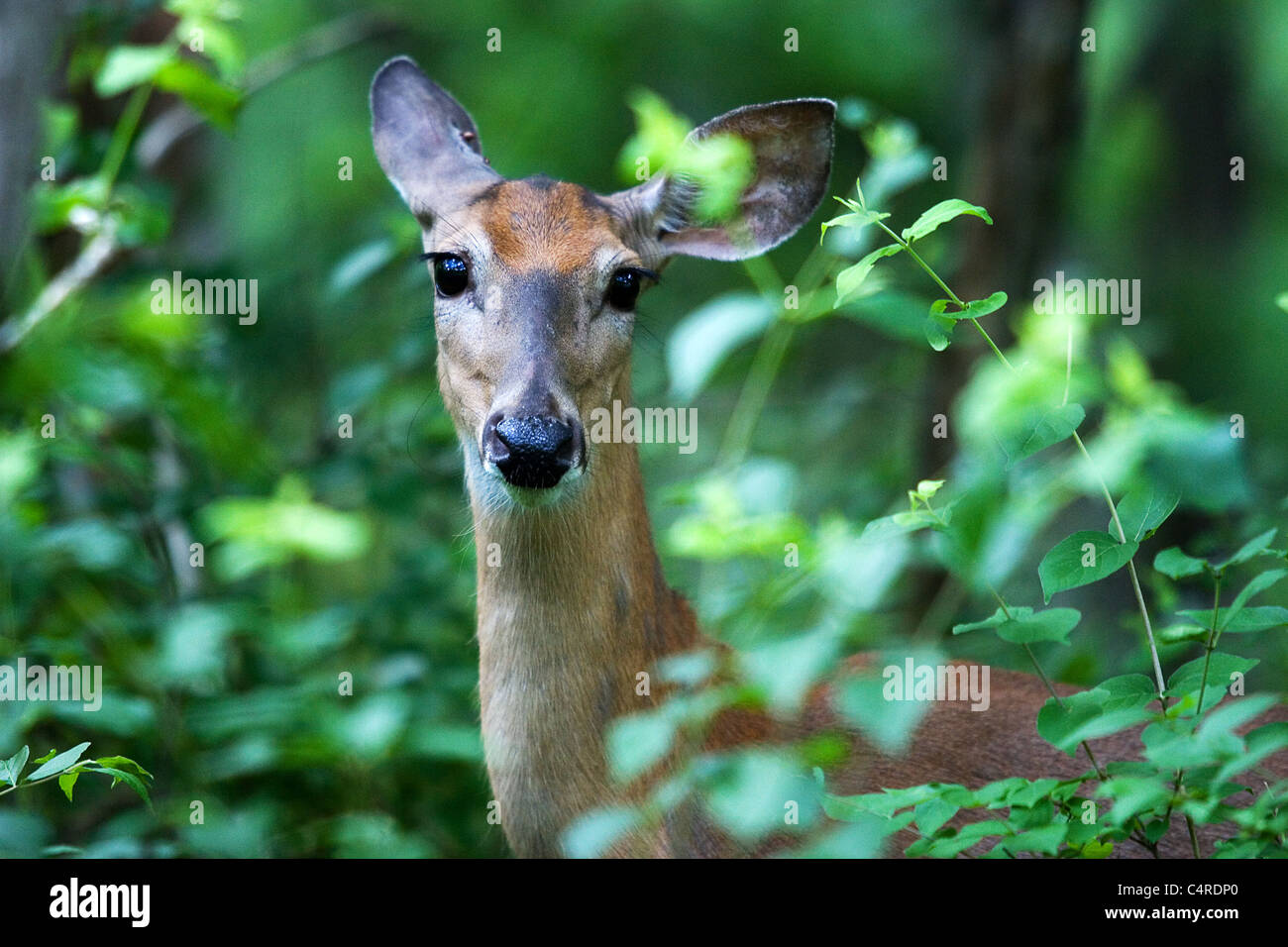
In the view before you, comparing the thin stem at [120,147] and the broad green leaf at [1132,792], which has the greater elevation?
the thin stem at [120,147]

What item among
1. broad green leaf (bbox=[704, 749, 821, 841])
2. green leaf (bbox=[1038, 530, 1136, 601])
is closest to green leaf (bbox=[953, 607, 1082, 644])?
green leaf (bbox=[1038, 530, 1136, 601])

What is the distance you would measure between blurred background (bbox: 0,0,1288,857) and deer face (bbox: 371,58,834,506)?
40 cm

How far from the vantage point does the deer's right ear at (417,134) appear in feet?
A: 18.1

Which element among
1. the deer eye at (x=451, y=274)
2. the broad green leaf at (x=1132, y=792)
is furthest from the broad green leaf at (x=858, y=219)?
the deer eye at (x=451, y=274)

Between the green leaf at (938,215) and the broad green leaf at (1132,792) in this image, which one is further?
the green leaf at (938,215)

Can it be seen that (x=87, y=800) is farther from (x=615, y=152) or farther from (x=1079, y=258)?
(x=1079, y=258)

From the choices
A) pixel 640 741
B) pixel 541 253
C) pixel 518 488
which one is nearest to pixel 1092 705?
pixel 640 741

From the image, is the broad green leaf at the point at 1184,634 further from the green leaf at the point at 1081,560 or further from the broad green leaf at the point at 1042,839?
the broad green leaf at the point at 1042,839

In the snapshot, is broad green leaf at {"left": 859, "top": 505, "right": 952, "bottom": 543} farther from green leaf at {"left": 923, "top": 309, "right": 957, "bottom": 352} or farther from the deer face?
the deer face

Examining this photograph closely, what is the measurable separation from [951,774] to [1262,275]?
26.5 ft

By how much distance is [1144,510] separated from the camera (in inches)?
132

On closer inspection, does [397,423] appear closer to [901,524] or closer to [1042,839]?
[901,524]

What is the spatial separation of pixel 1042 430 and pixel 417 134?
10.8ft

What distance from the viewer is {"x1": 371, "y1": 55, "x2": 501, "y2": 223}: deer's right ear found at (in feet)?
18.1
